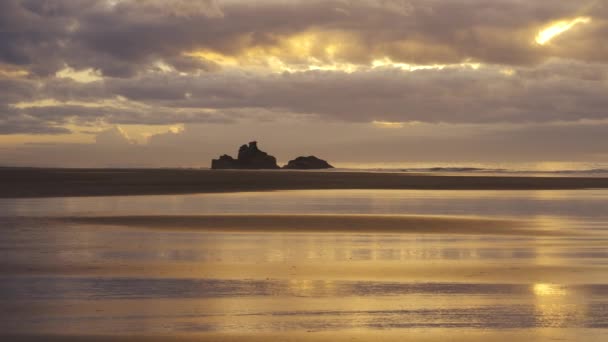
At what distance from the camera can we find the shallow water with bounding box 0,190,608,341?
10930 millimetres

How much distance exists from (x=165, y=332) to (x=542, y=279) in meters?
8.26

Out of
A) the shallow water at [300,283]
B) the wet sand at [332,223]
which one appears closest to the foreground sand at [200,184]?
the wet sand at [332,223]

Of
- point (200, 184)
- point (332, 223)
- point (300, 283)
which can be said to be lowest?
point (300, 283)

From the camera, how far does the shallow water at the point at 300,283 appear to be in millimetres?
10930

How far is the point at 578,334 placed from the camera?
33.8 feet

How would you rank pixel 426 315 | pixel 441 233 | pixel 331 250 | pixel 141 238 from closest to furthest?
pixel 426 315 → pixel 331 250 → pixel 141 238 → pixel 441 233

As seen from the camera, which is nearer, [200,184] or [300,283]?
[300,283]

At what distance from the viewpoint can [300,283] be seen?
14.4 metres

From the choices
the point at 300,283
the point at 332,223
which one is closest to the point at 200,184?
the point at 332,223

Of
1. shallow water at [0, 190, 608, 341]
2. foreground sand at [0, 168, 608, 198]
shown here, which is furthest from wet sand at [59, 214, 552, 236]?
foreground sand at [0, 168, 608, 198]

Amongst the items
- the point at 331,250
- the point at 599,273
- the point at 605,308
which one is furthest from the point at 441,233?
the point at 605,308

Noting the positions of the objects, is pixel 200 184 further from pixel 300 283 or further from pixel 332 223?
pixel 300 283

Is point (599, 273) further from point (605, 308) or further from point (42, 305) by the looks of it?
point (42, 305)

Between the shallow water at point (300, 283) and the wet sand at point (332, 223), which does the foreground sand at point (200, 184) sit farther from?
the shallow water at point (300, 283)
